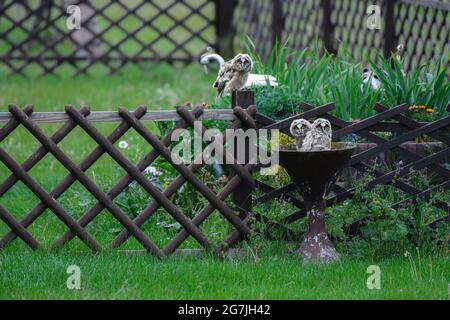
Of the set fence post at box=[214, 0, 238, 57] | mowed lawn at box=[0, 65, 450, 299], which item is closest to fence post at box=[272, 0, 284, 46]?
fence post at box=[214, 0, 238, 57]

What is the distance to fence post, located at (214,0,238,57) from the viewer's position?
11.8m

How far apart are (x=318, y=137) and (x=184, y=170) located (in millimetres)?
750

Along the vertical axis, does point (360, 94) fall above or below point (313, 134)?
above

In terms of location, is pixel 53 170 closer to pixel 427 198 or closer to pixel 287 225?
pixel 287 225

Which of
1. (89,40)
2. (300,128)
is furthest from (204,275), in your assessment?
(89,40)

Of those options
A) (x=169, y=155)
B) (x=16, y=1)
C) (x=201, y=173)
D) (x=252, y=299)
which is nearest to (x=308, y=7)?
(x=16, y=1)

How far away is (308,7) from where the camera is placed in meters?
9.86

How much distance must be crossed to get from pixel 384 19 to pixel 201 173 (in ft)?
11.6

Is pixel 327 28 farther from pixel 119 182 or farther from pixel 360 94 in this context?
pixel 119 182

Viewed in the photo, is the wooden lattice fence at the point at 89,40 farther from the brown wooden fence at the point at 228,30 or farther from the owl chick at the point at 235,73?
the owl chick at the point at 235,73

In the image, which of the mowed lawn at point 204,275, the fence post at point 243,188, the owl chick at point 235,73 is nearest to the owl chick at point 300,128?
the fence post at point 243,188

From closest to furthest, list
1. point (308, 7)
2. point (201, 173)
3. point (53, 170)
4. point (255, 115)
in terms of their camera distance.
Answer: point (255, 115) < point (201, 173) < point (53, 170) < point (308, 7)

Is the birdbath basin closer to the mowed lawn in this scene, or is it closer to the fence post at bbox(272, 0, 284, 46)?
the mowed lawn

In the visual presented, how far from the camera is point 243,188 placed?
4.88 meters
